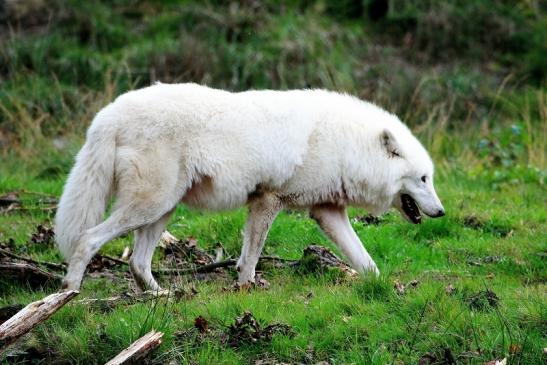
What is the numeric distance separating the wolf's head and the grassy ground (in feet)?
1.69

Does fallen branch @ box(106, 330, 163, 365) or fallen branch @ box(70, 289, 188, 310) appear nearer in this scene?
fallen branch @ box(106, 330, 163, 365)

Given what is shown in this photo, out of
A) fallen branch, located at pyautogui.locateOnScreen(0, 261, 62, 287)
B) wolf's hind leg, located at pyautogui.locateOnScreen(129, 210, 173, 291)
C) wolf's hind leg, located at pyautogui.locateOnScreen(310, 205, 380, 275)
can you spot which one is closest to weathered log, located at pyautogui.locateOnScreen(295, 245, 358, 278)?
wolf's hind leg, located at pyautogui.locateOnScreen(310, 205, 380, 275)

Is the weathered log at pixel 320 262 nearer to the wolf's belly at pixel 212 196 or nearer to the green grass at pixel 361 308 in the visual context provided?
→ the green grass at pixel 361 308

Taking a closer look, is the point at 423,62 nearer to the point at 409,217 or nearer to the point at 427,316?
the point at 409,217

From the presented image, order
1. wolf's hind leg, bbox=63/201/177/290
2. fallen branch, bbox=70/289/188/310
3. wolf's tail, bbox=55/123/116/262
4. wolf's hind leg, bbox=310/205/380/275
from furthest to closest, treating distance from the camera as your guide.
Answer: wolf's hind leg, bbox=310/205/380/275, wolf's tail, bbox=55/123/116/262, wolf's hind leg, bbox=63/201/177/290, fallen branch, bbox=70/289/188/310

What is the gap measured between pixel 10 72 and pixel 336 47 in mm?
5368

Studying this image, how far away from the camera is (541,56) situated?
1470cm

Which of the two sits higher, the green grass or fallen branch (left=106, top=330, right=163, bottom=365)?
fallen branch (left=106, top=330, right=163, bottom=365)

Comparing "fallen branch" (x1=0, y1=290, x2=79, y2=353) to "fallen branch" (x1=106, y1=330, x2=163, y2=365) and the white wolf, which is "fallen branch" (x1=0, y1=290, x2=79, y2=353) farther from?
the white wolf

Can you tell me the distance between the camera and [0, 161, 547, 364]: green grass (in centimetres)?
515

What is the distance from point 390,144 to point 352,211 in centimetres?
173

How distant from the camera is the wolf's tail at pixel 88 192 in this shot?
607 cm

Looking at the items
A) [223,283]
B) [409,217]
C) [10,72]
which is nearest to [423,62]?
[10,72]

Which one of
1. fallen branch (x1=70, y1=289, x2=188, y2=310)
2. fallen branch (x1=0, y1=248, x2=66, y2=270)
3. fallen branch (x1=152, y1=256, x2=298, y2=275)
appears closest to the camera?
fallen branch (x1=70, y1=289, x2=188, y2=310)
